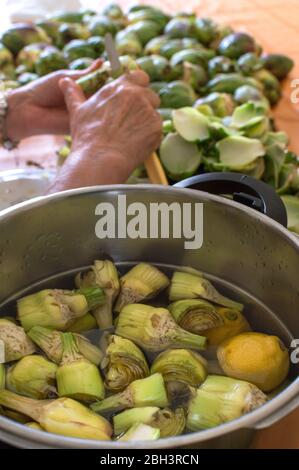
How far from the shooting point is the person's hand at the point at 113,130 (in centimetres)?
81

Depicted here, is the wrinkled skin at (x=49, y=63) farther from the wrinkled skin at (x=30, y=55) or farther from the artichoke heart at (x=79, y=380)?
the artichoke heart at (x=79, y=380)

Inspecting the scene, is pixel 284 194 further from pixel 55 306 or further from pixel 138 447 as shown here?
pixel 138 447

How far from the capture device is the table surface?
1.12m

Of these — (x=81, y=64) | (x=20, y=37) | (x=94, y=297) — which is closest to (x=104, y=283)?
(x=94, y=297)

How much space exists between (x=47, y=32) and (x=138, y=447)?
1262 mm

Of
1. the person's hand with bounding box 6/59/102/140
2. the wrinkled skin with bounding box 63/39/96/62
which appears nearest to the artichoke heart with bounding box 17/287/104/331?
the person's hand with bounding box 6/59/102/140

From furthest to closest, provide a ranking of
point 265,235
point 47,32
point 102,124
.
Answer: point 47,32 → point 102,124 → point 265,235

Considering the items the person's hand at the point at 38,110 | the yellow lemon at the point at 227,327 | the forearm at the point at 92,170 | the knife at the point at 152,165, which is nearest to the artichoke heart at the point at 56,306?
the yellow lemon at the point at 227,327

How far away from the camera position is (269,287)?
55 cm

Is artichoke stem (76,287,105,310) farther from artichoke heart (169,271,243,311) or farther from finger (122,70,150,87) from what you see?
finger (122,70,150,87)

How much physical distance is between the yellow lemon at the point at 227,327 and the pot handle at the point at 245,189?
0.34 ft

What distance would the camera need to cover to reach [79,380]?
0.47 m

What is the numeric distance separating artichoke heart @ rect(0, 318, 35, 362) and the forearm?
11.5 inches

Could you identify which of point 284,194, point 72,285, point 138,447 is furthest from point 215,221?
point 284,194
